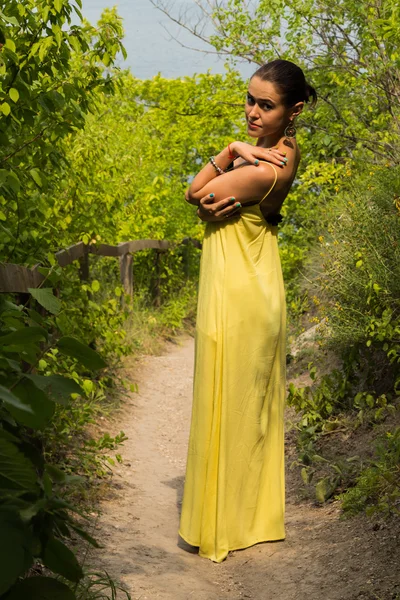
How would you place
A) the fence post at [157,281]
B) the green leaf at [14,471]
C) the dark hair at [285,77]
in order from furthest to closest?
1. the fence post at [157,281]
2. the dark hair at [285,77]
3. the green leaf at [14,471]

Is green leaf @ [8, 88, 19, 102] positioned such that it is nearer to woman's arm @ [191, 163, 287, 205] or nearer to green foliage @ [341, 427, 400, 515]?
woman's arm @ [191, 163, 287, 205]

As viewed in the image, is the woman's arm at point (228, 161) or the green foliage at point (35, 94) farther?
the woman's arm at point (228, 161)

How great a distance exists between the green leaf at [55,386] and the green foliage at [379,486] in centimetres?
291

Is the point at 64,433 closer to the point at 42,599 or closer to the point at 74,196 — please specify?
the point at 74,196

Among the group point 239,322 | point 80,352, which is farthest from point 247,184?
point 80,352

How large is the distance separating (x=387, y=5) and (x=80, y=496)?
4.19 m

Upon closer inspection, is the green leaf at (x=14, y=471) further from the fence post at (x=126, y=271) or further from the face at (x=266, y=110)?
the fence post at (x=126, y=271)

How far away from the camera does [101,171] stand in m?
6.25

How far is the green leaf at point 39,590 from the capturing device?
124cm

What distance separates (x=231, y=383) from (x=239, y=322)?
29cm

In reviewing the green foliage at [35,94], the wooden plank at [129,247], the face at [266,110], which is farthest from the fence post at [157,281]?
the face at [266,110]

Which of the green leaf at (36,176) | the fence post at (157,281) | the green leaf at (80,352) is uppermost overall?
the green leaf at (36,176)

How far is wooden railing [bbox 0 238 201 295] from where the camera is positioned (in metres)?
3.51

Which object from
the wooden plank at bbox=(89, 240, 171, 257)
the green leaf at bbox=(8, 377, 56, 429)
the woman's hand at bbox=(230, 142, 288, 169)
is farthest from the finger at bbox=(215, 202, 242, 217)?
the wooden plank at bbox=(89, 240, 171, 257)
